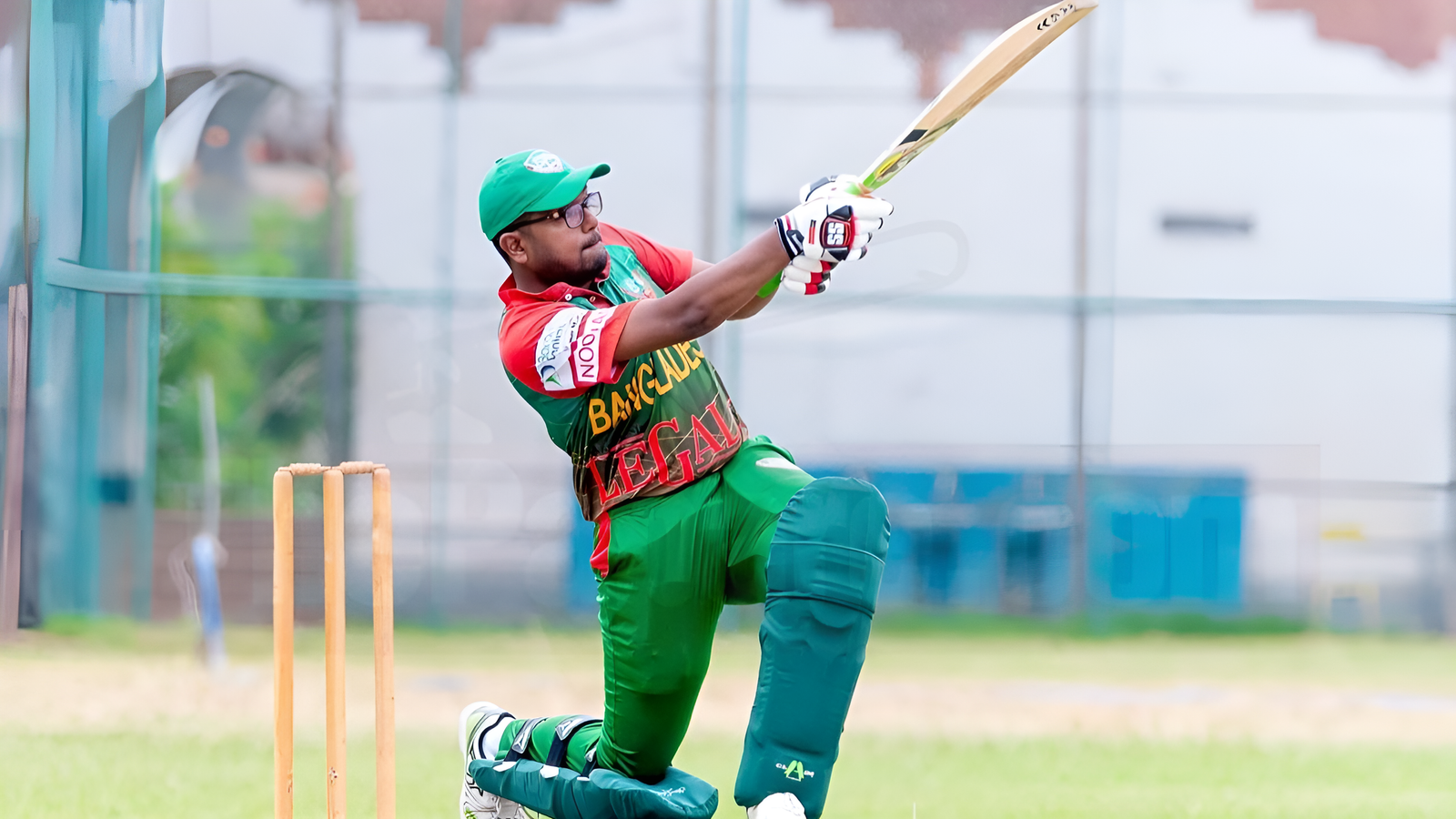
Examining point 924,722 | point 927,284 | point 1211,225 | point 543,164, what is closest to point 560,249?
point 543,164

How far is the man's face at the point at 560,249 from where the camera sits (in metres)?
2.52

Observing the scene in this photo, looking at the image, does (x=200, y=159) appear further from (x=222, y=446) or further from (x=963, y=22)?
(x=963, y=22)

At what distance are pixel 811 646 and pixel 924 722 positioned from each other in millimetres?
3180

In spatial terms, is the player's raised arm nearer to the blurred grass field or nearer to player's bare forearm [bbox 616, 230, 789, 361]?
player's bare forearm [bbox 616, 230, 789, 361]

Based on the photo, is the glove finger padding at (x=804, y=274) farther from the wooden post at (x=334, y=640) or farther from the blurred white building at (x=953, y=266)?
the blurred white building at (x=953, y=266)

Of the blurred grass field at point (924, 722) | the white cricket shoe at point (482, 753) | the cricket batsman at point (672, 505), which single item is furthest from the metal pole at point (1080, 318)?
the cricket batsman at point (672, 505)

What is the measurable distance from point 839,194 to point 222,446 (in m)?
5.74

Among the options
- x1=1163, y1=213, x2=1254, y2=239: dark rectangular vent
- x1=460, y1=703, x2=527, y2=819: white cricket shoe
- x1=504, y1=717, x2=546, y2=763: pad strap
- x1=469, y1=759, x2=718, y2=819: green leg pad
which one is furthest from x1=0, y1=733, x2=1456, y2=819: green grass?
x1=1163, y1=213, x2=1254, y2=239: dark rectangular vent

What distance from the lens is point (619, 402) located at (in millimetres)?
2508

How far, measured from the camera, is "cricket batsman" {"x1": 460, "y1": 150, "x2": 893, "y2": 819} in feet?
7.07

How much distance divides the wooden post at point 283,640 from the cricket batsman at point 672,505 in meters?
0.48

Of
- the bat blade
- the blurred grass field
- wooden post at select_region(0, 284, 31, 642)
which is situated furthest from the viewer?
wooden post at select_region(0, 284, 31, 642)

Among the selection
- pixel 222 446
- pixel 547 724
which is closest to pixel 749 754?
pixel 547 724

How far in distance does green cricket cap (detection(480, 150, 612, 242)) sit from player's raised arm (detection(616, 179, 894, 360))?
0.36 m
